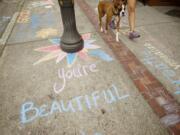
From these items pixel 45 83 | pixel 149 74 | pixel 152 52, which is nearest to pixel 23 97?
pixel 45 83

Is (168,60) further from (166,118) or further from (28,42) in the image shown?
(28,42)

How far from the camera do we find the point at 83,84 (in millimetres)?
2107

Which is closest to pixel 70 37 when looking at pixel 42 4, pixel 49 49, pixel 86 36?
pixel 49 49

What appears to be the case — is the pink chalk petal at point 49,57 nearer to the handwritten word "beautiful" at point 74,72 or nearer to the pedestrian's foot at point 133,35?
the handwritten word "beautiful" at point 74,72

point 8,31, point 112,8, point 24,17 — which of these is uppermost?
point 112,8

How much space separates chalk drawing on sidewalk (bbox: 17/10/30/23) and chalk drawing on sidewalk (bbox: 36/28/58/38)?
739 mm

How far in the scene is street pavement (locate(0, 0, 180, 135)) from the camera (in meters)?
1.64

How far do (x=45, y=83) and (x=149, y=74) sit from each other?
1.42 metres

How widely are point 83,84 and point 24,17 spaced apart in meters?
3.00

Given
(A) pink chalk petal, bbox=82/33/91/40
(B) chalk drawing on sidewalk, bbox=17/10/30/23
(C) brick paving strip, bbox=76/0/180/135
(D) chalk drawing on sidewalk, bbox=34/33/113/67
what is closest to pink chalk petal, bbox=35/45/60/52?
(D) chalk drawing on sidewalk, bbox=34/33/113/67

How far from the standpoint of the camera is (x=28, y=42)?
10.2ft

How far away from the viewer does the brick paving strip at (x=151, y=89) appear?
5.42ft

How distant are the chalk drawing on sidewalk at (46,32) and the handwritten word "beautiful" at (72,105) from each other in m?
1.80

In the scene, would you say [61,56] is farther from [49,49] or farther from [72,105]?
[72,105]
